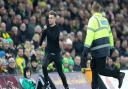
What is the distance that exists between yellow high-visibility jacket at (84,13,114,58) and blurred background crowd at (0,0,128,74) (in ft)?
12.9

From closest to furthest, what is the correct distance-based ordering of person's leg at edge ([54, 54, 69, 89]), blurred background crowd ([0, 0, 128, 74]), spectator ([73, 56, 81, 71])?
1. person's leg at edge ([54, 54, 69, 89])
2. blurred background crowd ([0, 0, 128, 74])
3. spectator ([73, 56, 81, 71])

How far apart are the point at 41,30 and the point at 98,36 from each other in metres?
7.73

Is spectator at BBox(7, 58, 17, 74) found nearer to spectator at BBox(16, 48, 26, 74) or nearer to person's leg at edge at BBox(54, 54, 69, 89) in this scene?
spectator at BBox(16, 48, 26, 74)

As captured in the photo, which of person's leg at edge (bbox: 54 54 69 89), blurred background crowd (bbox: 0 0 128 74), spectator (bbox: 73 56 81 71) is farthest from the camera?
spectator (bbox: 73 56 81 71)

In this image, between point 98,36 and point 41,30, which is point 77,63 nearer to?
point 41,30

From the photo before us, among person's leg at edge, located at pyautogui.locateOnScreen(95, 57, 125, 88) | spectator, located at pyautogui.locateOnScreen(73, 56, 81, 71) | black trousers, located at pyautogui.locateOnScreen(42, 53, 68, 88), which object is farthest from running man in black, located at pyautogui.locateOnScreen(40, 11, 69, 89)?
spectator, located at pyautogui.locateOnScreen(73, 56, 81, 71)

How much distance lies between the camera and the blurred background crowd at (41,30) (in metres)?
23.1

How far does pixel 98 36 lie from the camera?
60.6ft

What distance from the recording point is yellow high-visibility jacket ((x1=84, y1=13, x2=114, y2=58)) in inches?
722

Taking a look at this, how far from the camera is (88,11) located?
30828 mm

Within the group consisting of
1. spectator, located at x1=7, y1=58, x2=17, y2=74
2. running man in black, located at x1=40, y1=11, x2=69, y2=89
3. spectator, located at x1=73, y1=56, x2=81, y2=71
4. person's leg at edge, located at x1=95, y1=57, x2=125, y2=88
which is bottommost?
spectator, located at x1=73, y1=56, x2=81, y2=71

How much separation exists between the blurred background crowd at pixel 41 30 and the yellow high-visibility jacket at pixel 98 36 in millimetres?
3937

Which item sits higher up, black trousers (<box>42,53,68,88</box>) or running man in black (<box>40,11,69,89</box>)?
running man in black (<box>40,11,69,89</box>)

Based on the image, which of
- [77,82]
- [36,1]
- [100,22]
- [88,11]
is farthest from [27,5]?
[100,22]
